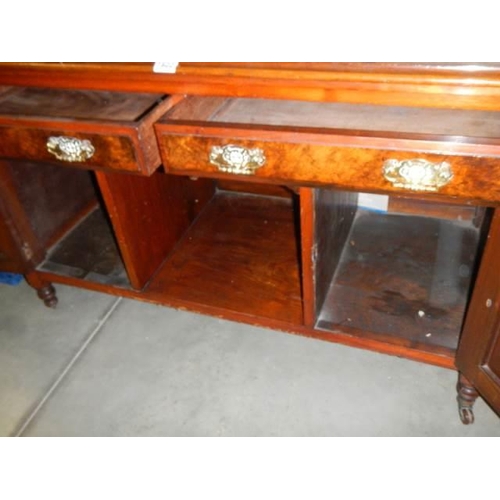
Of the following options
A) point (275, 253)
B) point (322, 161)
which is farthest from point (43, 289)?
point (322, 161)

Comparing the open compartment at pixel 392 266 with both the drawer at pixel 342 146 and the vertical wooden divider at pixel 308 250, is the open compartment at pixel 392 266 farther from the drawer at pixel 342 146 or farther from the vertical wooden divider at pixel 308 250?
the drawer at pixel 342 146

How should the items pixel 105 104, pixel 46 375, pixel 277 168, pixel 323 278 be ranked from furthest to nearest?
pixel 46 375, pixel 323 278, pixel 105 104, pixel 277 168

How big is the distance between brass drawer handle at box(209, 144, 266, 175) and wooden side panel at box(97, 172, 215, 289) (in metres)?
0.31

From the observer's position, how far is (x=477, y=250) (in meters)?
1.09

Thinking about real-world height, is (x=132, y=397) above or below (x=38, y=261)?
below

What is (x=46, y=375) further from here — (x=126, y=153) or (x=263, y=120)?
(x=263, y=120)

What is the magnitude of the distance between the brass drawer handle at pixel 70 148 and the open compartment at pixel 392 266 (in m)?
0.36

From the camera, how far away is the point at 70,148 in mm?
753

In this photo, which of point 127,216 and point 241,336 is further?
point 241,336

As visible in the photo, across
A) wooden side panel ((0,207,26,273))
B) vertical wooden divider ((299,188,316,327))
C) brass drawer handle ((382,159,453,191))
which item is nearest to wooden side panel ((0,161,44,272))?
wooden side panel ((0,207,26,273))

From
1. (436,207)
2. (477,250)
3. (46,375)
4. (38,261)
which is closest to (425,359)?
(477,250)

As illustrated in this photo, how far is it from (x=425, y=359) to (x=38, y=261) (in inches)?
37.4

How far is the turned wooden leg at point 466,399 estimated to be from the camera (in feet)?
2.75

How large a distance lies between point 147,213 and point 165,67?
0.43 meters
